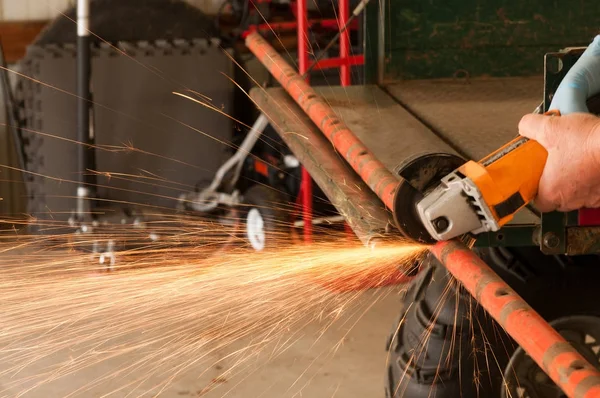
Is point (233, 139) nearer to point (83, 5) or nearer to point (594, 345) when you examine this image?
point (83, 5)

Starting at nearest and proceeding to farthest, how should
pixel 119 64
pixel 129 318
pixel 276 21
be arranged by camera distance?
pixel 129 318 → pixel 119 64 → pixel 276 21

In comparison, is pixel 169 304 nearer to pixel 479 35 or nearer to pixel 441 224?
pixel 479 35

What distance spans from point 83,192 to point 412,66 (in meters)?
2.75

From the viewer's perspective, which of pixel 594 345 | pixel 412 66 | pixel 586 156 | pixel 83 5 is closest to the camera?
pixel 586 156

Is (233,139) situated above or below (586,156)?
above

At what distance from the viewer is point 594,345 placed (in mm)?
2557

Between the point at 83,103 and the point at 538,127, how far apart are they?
3.97 metres

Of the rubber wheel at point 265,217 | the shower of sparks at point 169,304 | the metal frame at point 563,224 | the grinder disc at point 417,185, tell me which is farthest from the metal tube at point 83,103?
the metal frame at point 563,224

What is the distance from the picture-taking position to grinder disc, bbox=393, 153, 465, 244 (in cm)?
210

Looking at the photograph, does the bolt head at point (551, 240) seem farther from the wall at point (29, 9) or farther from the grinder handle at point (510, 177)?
the wall at point (29, 9)

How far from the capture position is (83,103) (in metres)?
5.42

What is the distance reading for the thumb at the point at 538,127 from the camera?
74.5 inches

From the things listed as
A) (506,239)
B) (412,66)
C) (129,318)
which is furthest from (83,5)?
(506,239)

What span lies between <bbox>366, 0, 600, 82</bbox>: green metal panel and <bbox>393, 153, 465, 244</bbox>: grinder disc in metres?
1.33
